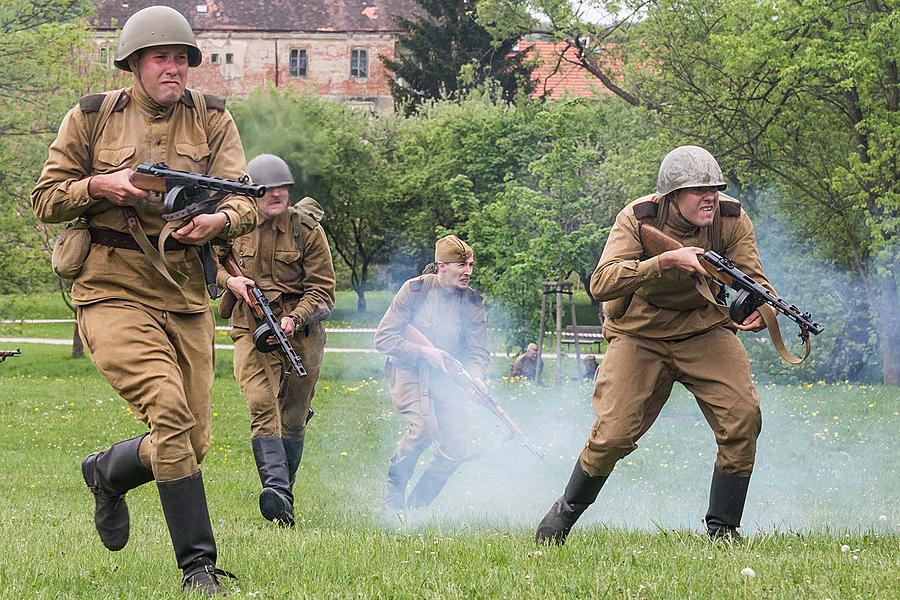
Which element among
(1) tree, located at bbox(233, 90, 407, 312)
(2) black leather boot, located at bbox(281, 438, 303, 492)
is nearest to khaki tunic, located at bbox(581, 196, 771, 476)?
(2) black leather boot, located at bbox(281, 438, 303, 492)

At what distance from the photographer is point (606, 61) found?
36156mm

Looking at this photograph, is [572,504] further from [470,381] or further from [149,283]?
[470,381]

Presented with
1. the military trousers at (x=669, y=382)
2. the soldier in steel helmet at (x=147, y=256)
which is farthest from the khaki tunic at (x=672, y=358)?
the soldier in steel helmet at (x=147, y=256)

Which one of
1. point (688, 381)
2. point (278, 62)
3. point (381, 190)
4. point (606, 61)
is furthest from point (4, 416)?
point (278, 62)

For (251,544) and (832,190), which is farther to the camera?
(832,190)

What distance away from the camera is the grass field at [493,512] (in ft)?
18.1

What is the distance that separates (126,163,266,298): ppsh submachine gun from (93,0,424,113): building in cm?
6568

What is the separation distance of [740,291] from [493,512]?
391 centimetres

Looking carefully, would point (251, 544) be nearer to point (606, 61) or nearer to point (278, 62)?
point (606, 61)

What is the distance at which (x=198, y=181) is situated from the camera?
5.77 meters

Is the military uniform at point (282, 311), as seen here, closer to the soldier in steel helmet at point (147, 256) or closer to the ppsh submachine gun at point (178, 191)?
the soldier in steel helmet at point (147, 256)

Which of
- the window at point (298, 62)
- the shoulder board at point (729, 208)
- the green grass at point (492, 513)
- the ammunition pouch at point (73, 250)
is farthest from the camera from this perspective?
the window at point (298, 62)

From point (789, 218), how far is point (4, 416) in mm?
15930

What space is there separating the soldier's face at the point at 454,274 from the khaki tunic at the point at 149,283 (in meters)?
4.06
